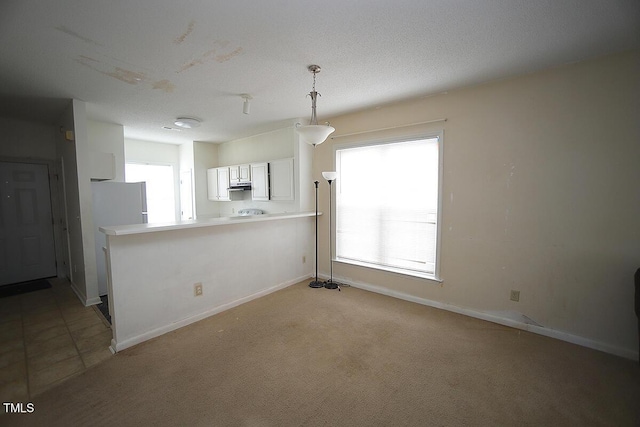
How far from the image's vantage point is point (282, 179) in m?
4.37

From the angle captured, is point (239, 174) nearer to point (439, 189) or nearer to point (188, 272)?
point (188, 272)

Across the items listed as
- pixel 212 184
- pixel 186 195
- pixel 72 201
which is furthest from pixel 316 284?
pixel 186 195

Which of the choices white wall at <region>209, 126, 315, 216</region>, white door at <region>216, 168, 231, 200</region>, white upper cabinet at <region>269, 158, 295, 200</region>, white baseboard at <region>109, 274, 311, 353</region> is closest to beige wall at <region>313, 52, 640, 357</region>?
white wall at <region>209, 126, 315, 216</region>

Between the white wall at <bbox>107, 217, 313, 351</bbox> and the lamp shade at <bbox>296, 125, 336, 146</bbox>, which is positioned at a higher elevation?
the lamp shade at <bbox>296, 125, 336, 146</bbox>

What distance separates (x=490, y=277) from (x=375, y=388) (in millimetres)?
1814

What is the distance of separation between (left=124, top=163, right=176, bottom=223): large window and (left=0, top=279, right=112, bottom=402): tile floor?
8.27ft

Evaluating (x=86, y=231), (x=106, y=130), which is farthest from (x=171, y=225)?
(x=106, y=130)

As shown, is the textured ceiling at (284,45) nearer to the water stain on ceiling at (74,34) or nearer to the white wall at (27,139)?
the water stain on ceiling at (74,34)

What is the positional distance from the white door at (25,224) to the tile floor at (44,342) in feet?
2.66

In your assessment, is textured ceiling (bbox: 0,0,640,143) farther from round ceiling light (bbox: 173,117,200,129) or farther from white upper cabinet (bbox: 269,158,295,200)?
white upper cabinet (bbox: 269,158,295,200)

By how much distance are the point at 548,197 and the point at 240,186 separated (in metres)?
4.52

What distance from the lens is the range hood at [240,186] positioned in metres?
4.92

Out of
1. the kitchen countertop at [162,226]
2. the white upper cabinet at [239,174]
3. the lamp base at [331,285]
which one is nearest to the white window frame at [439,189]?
the lamp base at [331,285]

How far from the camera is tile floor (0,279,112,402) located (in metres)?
1.94
